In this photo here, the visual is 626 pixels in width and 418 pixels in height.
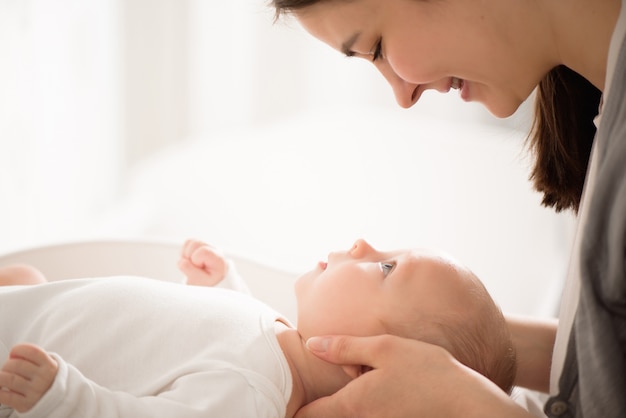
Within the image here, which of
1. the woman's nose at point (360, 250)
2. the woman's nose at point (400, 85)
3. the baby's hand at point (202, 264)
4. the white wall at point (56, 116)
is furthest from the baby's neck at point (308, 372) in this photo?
the white wall at point (56, 116)

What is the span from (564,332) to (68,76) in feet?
5.75

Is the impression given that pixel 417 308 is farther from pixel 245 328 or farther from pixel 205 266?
pixel 205 266

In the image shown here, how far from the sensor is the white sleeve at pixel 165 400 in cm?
91

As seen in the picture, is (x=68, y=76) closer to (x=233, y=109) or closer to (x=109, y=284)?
(x=233, y=109)

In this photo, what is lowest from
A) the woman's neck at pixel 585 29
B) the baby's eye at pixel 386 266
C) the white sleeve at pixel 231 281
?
the white sleeve at pixel 231 281

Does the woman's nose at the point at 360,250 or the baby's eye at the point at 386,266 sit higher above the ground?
the woman's nose at the point at 360,250

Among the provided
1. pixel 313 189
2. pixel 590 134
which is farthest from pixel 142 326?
pixel 313 189

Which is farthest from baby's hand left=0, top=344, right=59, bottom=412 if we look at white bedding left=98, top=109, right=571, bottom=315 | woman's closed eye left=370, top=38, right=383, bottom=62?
white bedding left=98, top=109, right=571, bottom=315

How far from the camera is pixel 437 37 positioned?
1.10 meters

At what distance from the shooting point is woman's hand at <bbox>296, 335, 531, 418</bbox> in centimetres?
96

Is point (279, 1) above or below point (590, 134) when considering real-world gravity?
above

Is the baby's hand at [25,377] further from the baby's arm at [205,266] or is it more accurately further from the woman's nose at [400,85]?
the woman's nose at [400,85]

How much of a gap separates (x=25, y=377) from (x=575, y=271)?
686 millimetres

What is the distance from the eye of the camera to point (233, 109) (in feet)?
10.4
